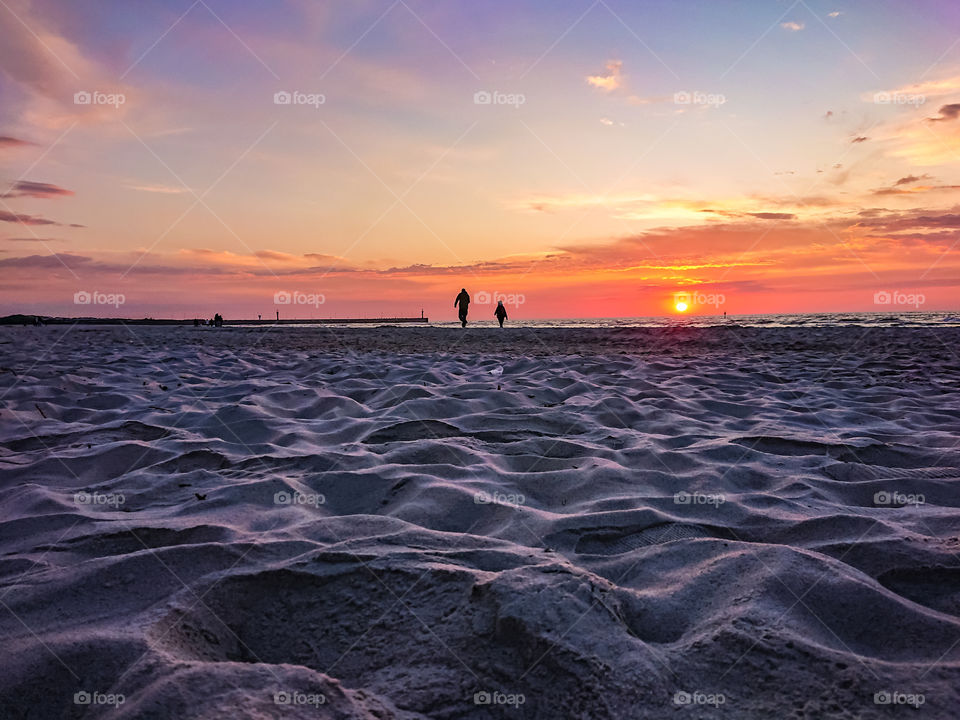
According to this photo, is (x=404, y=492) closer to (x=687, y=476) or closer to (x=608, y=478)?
(x=608, y=478)

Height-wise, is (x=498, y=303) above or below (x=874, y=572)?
above

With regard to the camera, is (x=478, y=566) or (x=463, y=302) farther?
(x=463, y=302)

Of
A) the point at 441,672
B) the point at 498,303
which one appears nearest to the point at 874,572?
the point at 441,672

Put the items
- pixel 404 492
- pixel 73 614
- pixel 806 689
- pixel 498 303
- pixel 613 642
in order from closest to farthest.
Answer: pixel 806 689 → pixel 613 642 → pixel 73 614 → pixel 404 492 → pixel 498 303

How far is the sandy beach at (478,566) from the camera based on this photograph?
1391 mm

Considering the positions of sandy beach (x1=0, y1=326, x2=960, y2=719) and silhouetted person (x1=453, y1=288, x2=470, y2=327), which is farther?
silhouetted person (x1=453, y1=288, x2=470, y2=327)

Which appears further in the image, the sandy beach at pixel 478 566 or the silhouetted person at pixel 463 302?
the silhouetted person at pixel 463 302

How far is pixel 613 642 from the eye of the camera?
1499 mm

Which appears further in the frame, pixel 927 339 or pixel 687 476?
pixel 927 339

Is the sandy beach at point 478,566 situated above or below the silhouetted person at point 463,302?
below

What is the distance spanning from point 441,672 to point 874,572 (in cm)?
149

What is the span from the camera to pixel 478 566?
1951 mm

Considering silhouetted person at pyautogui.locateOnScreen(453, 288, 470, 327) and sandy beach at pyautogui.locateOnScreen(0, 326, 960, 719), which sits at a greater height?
silhouetted person at pyautogui.locateOnScreen(453, 288, 470, 327)

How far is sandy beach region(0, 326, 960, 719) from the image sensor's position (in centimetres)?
139
